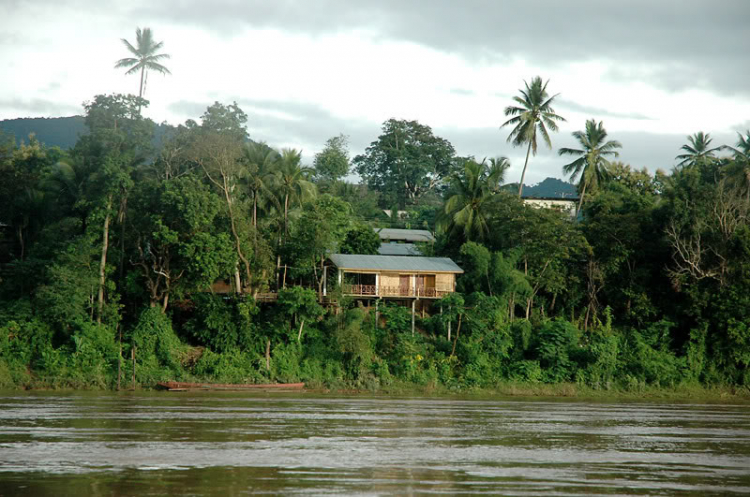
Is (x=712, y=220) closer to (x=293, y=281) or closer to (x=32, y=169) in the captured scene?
(x=293, y=281)

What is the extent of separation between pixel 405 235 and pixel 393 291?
1498 centimetres

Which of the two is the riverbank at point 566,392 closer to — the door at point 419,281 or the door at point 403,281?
the door at point 403,281

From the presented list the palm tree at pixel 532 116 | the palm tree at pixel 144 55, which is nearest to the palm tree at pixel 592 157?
the palm tree at pixel 532 116

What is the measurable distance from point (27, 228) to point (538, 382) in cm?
3112

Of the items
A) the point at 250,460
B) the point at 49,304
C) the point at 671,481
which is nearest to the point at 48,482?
the point at 250,460

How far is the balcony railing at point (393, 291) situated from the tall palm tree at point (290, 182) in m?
5.95

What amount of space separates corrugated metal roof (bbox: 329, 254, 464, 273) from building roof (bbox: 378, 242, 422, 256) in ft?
16.4

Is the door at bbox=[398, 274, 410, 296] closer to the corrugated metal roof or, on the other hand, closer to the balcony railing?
the balcony railing

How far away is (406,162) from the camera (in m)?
82.8

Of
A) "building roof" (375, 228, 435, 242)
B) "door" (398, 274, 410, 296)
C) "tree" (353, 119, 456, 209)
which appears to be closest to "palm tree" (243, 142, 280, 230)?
"door" (398, 274, 410, 296)

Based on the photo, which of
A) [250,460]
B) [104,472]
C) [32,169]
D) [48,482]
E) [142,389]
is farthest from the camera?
[32,169]

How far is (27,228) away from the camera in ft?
162

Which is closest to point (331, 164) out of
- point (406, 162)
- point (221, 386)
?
point (406, 162)

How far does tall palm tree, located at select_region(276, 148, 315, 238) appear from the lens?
49431 mm
